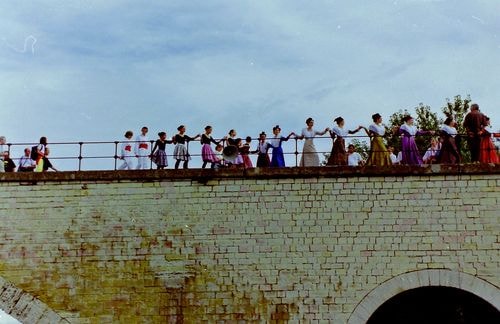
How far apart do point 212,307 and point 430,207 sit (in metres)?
4.56

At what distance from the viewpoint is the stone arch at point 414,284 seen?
46.6ft

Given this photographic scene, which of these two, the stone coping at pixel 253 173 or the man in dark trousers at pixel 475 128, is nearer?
the stone coping at pixel 253 173

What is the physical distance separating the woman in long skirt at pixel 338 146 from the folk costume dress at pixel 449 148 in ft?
5.46

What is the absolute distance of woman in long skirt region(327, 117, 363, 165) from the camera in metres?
15.4

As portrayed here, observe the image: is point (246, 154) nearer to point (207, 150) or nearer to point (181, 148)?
point (207, 150)

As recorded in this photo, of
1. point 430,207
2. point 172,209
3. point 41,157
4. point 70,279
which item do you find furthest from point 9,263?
point 430,207

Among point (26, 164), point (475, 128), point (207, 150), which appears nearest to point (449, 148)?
point (475, 128)

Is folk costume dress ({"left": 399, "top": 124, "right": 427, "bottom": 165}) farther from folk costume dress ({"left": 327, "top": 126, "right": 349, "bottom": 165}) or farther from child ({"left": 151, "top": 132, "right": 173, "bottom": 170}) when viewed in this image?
Answer: child ({"left": 151, "top": 132, "right": 173, "bottom": 170})

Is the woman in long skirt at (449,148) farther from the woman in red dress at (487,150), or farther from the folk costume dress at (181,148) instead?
the folk costume dress at (181,148)

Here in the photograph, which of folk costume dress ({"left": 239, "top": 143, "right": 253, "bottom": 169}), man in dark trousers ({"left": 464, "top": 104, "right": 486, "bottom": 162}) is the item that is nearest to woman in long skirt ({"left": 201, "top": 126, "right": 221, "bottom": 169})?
folk costume dress ({"left": 239, "top": 143, "right": 253, "bottom": 169})

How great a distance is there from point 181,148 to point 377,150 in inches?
159

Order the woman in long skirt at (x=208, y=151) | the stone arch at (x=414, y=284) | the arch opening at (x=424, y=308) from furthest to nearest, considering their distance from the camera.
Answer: the arch opening at (x=424, y=308) → the woman in long skirt at (x=208, y=151) → the stone arch at (x=414, y=284)

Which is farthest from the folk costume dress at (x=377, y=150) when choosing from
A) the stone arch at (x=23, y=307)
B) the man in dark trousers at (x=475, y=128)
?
the stone arch at (x=23, y=307)

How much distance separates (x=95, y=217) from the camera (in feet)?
50.1
